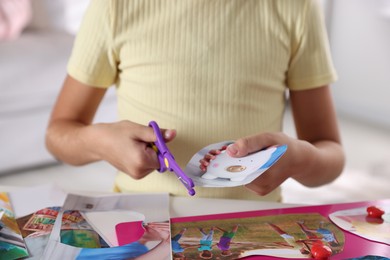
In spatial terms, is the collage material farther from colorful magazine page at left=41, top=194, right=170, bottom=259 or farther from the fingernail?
the fingernail

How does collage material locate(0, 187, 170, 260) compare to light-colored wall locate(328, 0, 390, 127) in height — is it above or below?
above

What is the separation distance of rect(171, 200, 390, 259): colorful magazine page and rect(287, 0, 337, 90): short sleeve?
243 millimetres

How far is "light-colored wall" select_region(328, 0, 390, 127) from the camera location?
9.48 feet

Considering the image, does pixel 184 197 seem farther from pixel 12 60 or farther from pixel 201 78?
pixel 12 60

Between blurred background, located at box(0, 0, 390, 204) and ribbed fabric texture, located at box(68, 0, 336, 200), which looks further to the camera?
blurred background, located at box(0, 0, 390, 204)

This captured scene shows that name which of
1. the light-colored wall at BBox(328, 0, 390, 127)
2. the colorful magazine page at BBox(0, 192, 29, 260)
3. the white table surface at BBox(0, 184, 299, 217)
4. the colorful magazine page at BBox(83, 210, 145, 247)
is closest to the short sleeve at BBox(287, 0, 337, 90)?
the white table surface at BBox(0, 184, 299, 217)

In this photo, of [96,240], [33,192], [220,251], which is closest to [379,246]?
[220,251]

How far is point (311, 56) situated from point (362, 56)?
205 centimetres

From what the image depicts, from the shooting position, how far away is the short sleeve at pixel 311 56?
3.29 feet

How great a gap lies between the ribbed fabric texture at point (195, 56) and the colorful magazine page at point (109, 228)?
0.12 m

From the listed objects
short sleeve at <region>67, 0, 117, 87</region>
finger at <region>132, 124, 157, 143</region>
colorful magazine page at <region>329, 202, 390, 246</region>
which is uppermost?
short sleeve at <region>67, 0, 117, 87</region>

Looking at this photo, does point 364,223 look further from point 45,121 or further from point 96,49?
point 45,121

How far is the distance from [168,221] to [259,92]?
0.29m

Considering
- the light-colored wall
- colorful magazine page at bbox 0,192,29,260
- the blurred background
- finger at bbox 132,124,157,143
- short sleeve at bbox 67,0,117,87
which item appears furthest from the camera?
the light-colored wall
